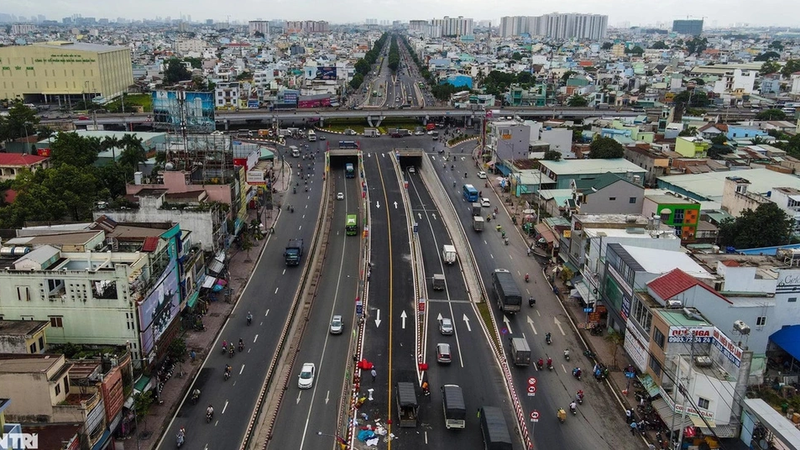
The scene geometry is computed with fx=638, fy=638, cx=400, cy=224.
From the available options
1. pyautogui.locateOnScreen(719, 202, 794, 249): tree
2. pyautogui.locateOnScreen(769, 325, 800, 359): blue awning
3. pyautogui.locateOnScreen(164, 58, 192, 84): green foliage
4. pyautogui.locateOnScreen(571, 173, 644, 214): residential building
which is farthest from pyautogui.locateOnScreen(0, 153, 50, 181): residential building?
pyautogui.locateOnScreen(164, 58, 192, 84): green foliage

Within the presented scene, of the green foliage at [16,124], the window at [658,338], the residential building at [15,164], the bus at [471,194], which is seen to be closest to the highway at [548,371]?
the window at [658,338]

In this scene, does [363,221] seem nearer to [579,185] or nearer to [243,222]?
[243,222]

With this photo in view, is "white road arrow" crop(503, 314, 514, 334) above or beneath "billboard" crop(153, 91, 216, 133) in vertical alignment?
beneath

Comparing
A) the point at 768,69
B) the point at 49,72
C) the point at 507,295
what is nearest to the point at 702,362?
the point at 507,295

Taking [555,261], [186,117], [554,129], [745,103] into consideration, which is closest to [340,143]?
[554,129]

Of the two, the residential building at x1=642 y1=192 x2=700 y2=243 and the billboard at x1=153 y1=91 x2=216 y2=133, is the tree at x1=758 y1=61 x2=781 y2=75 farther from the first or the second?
the billboard at x1=153 y1=91 x2=216 y2=133
